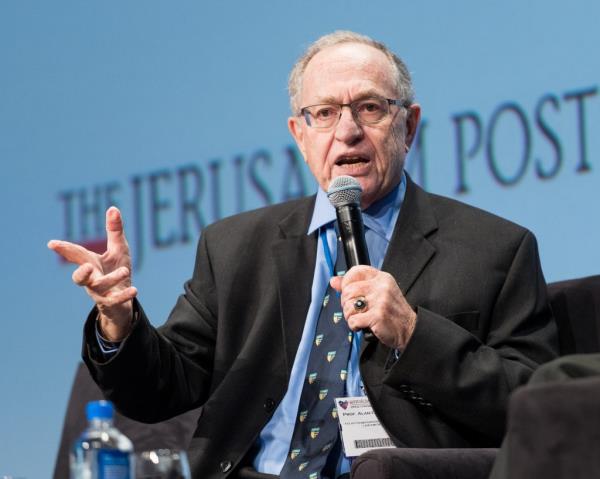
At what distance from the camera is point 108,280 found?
247 centimetres

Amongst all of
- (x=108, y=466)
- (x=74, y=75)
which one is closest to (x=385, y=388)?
(x=108, y=466)

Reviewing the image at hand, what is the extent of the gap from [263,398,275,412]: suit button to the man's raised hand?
→ 14.6 inches

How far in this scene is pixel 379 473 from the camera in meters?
2.12

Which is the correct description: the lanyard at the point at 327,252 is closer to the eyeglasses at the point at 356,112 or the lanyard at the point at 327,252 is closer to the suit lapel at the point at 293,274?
the suit lapel at the point at 293,274

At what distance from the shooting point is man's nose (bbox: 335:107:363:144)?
2854mm

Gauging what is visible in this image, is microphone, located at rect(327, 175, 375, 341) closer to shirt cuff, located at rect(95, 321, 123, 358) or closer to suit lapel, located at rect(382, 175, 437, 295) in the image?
suit lapel, located at rect(382, 175, 437, 295)

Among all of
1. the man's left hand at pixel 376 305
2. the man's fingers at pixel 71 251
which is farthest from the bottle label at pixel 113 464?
the man's fingers at pixel 71 251

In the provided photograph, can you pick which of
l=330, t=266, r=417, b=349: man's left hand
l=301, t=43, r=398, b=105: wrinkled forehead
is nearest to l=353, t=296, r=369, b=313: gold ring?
l=330, t=266, r=417, b=349: man's left hand

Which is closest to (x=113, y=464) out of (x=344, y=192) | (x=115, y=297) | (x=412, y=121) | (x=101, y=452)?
(x=101, y=452)

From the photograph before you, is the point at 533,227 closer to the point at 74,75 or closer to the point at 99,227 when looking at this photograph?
the point at 99,227

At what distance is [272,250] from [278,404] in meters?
0.41

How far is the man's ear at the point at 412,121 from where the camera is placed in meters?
3.05

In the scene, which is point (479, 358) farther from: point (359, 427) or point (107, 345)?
point (107, 345)

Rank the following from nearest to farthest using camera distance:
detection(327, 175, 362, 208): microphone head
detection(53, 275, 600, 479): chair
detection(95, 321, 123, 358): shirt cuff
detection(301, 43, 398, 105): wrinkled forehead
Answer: detection(53, 275, 600, 479): chair
detection(327, 175, 362, 208): microphone head
detection(95, 321, 123, 358): shirt cuff
detection(301, 43, 398, 105): wrinkled forehead
